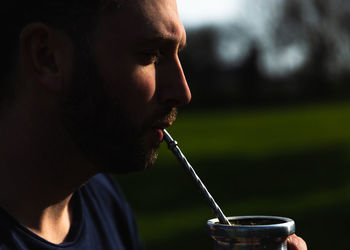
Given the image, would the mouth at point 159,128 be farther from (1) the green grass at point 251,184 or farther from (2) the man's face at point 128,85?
(1) the green grass at point 251,184

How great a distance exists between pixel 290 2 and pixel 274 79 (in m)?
3.97

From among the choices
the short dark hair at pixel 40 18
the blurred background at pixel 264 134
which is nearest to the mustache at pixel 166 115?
the short dark hair at pixel 40 18

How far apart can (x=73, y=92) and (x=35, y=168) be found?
0.86 feet

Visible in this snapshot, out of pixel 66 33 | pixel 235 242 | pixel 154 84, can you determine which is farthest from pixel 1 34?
pixel 235 242

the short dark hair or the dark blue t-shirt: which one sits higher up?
the short dark hair

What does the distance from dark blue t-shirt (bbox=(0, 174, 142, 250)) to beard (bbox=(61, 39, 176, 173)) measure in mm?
266

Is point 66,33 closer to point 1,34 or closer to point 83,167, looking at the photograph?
→ point 1,34

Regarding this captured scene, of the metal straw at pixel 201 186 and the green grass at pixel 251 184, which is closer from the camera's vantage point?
the metal straw at pixel 201 186

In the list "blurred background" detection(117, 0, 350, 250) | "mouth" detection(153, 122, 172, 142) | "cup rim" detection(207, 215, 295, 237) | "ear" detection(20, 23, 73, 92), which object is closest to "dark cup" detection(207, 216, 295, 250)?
"cup rim" detection(207, 215, 295, 237)

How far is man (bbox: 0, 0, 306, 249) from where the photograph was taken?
1.85 meters

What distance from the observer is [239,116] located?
25.6 meters

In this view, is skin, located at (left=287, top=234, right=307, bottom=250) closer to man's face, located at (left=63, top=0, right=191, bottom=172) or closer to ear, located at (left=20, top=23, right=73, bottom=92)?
man's face, located at (left=63, top=0, right=191, bottom=172)

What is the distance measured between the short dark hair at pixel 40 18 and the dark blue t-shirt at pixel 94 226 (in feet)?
1.43

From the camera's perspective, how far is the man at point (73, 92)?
6.08 feet
